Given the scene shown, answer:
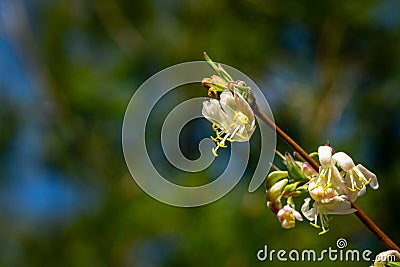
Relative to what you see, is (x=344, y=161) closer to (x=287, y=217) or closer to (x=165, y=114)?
→ (x=287, y=217)

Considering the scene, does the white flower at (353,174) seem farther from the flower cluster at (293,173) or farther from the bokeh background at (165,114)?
the bokeh background at (165,114)

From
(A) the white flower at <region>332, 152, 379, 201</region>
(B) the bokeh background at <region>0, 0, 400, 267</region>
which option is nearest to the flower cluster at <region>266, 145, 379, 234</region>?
(A) the white flower at <region>332, 152, 379, 201</region>

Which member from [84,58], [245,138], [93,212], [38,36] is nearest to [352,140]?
[93,212]

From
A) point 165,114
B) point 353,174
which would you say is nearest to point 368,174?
point 353,174

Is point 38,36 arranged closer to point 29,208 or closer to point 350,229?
point 29,208

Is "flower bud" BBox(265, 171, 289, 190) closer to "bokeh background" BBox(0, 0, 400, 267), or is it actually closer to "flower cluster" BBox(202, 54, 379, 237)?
"flower cluster" BBox(202, 54, 379, 237)

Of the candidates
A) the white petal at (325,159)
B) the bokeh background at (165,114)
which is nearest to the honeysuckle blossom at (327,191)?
the white petal at (325,159)
